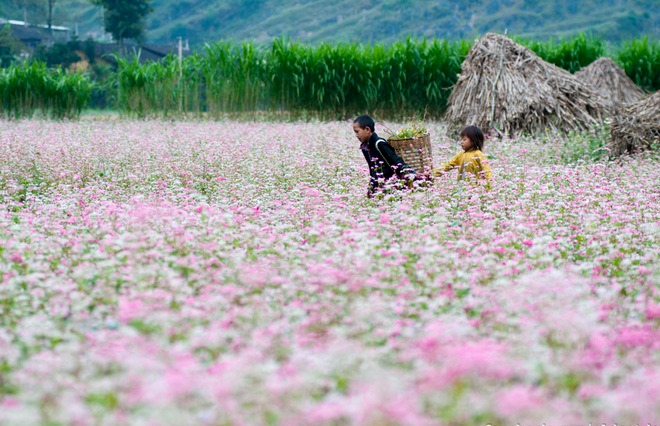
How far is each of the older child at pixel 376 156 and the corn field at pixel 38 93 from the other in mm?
12751

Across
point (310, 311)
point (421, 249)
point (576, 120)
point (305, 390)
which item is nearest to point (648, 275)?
point (421, 249)

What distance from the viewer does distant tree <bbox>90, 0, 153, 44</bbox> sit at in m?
47.0

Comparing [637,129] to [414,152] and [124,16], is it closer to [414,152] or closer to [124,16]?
[414,152]

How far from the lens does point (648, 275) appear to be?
14.1 feet

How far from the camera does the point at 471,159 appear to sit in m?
6.88

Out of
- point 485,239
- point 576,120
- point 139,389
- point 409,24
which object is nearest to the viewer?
point 139,389

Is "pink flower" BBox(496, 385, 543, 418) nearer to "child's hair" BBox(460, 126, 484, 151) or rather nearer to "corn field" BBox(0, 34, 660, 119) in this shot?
"child's hair" BBox(460, 126, 484, 151)

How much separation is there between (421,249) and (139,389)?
7.30 feet

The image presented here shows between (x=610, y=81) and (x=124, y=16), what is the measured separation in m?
38.4

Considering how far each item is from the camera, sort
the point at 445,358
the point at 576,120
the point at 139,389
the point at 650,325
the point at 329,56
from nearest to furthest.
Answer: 1. the point at 139,389
2. the point at 445,358
3. the point at 650,325
4. the point at 576,120
5. the point at 329,56

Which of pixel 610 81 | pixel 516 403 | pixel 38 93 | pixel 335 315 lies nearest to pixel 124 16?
pixel 38 93

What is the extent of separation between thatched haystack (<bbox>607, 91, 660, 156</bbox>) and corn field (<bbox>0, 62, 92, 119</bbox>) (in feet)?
43.0

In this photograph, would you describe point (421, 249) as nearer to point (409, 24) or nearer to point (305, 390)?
point (305, 390)

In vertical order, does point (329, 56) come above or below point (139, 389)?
above
